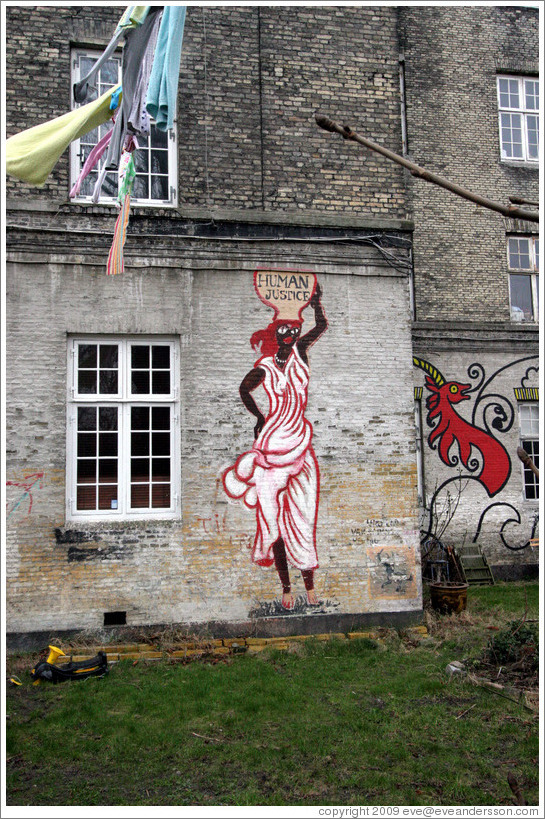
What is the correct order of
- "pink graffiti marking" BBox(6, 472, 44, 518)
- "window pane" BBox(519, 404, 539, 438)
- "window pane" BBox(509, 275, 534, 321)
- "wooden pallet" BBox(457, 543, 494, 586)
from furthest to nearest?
"window pane" BBox(509, 275, 534, 321), "window pane" BBox(519, 404, 539, 438), "wooden pallet" BBox(457, 543, 494, 586), "pink graffiti marking" BBox(6, 472, 44, 518)

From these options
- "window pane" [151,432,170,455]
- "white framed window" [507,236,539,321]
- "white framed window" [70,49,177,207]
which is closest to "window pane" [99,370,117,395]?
"window pane" [151,432,170,455]

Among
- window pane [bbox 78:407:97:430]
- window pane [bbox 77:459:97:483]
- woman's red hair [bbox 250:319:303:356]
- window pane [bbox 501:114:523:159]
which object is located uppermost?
window pane [bbox 501:114:523:159]

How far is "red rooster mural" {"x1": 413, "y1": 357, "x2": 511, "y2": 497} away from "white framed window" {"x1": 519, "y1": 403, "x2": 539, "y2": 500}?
2.36ft

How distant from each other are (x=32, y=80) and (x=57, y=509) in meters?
5.73

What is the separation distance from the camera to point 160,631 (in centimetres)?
823

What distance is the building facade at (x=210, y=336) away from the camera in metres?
8.27

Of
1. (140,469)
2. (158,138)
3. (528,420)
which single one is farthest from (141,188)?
(528,420)

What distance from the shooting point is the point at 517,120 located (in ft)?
48.5

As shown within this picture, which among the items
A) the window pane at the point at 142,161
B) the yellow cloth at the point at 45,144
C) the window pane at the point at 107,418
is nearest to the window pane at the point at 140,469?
the window pane at the point at 107,418

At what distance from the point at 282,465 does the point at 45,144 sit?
4.87m

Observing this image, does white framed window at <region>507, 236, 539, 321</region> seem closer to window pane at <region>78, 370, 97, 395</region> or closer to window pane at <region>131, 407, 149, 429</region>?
window pane at <region>131, 407, 149, 429</region>

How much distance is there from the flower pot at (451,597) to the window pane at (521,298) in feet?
24.2

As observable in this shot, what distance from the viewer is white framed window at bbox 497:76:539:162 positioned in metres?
14.7

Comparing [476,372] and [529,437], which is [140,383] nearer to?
[476,372]
